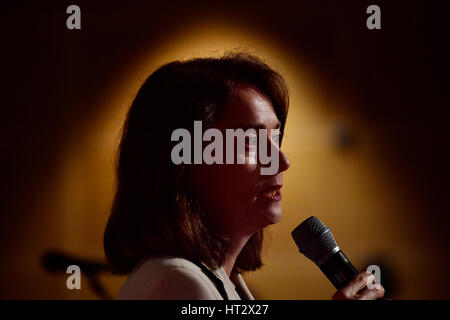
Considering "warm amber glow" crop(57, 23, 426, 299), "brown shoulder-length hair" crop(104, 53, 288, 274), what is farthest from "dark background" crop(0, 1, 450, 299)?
"brown shoulder-length hair" crop(104, 53, 288, 274)

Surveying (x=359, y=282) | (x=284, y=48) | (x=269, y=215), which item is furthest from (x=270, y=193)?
(x=284, y=48)

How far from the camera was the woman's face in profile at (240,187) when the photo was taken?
3.27 feet

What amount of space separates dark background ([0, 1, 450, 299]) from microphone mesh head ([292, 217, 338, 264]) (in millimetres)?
1025

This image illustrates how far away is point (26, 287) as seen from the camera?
1950 mm

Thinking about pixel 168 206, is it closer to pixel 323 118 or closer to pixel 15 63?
pixel 323 118


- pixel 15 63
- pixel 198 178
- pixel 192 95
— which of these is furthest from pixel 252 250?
pixel 15 63

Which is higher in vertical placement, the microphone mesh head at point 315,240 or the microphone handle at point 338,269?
the microphone mesh head at point 315,240

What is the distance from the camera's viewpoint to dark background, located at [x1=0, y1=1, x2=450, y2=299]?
1.96 meters

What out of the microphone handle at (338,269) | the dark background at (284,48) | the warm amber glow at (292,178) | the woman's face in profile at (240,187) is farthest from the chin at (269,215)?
the dark background at (284,48)

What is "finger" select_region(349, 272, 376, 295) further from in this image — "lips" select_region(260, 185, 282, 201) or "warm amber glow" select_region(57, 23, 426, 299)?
"warm amber glow" select_region(57, 23, 426, 299)

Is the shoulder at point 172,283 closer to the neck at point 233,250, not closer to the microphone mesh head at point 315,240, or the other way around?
the neck at point 233,250

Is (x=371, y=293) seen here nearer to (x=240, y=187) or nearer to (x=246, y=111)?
(x=240, y=187)

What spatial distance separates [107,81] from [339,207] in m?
1.11

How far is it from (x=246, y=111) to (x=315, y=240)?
0.32 metres
